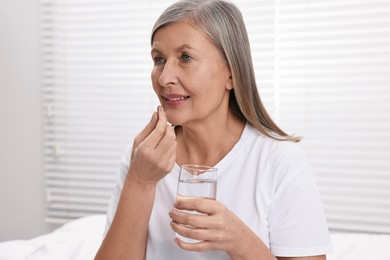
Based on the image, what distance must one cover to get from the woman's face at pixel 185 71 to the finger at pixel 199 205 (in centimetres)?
39

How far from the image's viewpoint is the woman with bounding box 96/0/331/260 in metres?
1.43

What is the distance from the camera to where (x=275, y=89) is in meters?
3.15

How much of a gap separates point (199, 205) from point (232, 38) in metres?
0.61

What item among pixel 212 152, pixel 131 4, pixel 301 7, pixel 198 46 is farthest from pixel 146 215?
pixel 131 4

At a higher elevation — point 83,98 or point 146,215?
point 83,98

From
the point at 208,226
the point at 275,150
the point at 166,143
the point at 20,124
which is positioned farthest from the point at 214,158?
the point at 20,124

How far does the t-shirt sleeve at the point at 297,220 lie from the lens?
4.69 ft

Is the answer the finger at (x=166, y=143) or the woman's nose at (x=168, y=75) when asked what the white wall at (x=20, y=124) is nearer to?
the woman's nose at (x=168, y=75)

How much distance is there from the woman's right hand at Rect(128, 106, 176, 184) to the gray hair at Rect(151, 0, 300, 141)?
294 millimetres

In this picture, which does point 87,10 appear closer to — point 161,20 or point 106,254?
point 161,20

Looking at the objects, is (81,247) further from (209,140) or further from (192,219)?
(192,219)

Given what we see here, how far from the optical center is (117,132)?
3500 mm

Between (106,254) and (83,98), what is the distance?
7.24 feet

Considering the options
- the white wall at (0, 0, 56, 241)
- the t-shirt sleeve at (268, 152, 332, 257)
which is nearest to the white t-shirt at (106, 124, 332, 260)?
the t-shirt sleeve at (268, 152, 332, 257)
